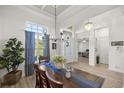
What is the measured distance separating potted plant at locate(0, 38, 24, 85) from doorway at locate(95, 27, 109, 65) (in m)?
4.59

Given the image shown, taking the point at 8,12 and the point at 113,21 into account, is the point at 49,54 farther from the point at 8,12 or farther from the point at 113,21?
the point at 113,21

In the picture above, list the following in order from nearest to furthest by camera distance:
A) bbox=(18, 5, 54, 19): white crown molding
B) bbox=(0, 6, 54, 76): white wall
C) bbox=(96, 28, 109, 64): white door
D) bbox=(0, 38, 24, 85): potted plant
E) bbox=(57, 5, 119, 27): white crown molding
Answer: bbox=(57, 5, 119, 27): white crown molding, bbox=(0, 38, 24, 85): potted plant, bbox=(0, 6, 54, 76): white wall, bbox=(18, 5, 54, 19): white crown molding, bbox=(96, 28, 109, 64): white door

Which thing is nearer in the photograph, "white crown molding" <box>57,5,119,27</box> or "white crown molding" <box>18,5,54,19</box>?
"white crown molding" <box>57,5,119,27</box>

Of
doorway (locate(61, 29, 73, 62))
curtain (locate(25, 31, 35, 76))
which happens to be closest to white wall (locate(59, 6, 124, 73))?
doorway (locate(61, 29, 73, 62))

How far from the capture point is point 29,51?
10.5ft

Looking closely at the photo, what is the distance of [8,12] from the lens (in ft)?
8.87

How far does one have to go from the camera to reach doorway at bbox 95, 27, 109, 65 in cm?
541

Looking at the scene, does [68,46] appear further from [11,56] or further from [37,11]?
[11,56]

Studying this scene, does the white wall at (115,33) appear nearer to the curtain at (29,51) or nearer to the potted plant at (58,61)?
the potted plant at (58,61)

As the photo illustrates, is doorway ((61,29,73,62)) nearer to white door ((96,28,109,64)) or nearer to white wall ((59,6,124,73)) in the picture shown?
white wall ((59,6,124,73))

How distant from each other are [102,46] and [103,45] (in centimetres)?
9

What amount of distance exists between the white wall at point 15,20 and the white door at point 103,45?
12.0 ft

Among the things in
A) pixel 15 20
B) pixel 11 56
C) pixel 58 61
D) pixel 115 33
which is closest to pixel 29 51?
pixel 11 56
